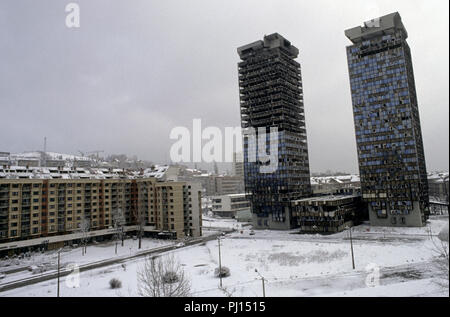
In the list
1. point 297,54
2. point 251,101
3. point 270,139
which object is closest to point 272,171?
point 270,139

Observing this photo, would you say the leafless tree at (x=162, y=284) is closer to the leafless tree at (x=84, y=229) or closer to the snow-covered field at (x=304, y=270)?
the snow-covered field at (x=304, y=270)

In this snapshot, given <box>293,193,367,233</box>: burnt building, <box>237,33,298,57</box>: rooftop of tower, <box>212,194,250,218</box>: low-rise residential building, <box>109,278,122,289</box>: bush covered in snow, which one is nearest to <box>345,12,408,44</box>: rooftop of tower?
<box>237,33,298,57</box>: rooftop of tower

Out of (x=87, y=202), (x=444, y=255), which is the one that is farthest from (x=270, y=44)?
(x=444, y=255)

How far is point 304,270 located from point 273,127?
69168mm

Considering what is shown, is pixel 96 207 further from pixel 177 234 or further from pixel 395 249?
pixel 395 249

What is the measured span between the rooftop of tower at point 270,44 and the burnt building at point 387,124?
2360 cm

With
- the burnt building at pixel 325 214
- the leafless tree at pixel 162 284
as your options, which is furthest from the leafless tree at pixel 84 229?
the burnt building at pixel 325 214

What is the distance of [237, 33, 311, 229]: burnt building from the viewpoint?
107m

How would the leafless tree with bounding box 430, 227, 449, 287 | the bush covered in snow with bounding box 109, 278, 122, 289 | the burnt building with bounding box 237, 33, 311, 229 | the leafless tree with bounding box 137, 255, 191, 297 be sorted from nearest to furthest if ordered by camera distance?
the leafless tree with bounding box 430, 227, 449, 287 → the leafless tree with bounding box 137, 255, 191, 297 → the bush covered in snow with bounding box 109, 278, 122, 289 → the burnt building with bounding box 237, 33, 311, 229

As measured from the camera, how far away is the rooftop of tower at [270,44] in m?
112

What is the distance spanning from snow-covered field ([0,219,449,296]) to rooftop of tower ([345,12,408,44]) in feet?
212

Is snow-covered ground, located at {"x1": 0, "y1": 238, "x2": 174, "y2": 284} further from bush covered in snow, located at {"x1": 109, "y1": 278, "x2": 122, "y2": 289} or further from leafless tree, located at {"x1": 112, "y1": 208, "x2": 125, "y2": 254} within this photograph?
bush covered in snow, located at {"x1": 109, "y1": 278, "x2": 122, "y2": 289}

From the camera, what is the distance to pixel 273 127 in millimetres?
110062
